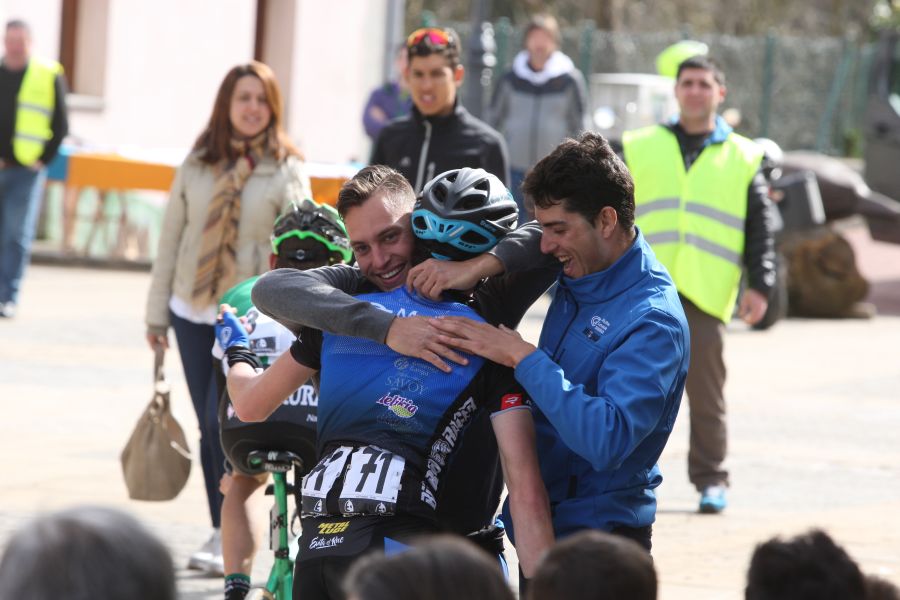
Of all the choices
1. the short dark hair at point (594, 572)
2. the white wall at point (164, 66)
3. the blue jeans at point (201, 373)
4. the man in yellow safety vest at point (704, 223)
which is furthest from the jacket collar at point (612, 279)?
the white wall at point (164, 66)

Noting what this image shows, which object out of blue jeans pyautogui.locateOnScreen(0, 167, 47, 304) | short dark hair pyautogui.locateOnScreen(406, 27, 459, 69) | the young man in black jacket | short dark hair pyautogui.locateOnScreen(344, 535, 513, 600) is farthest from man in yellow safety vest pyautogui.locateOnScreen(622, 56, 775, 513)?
blue jeans pyautogui.locateOnScreen(0, 167, 47, 304)

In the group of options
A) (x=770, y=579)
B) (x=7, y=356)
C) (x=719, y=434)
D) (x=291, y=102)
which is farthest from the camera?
(x=291, y=102)

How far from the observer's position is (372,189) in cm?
392

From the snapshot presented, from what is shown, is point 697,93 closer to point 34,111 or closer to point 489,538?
point 489,538

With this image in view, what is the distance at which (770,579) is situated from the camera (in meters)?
2.78

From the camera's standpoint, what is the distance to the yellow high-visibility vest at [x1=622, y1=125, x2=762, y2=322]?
8078 millimetres

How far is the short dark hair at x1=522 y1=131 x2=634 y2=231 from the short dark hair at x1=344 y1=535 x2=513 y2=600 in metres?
1.32

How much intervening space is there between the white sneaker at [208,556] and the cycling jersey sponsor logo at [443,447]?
10.1 feet

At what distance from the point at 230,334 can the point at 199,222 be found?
8.20 ft

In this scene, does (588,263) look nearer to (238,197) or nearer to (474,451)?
(474,451)

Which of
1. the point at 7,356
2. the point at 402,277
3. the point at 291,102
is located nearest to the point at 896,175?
the point at 291,102

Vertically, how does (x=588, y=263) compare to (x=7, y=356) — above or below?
above

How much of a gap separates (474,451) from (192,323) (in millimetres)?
3325

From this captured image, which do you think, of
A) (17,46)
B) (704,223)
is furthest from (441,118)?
(17,46)
